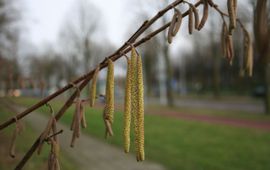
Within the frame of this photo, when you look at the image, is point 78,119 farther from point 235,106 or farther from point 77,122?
point 235,106

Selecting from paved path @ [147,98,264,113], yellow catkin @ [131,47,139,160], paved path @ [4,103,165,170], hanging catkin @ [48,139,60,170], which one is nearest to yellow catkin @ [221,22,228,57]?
yellow catkin @ [131,47,139,160]

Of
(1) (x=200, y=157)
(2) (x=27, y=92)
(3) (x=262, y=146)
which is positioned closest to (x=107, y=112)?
(2) (x=27, y=92)

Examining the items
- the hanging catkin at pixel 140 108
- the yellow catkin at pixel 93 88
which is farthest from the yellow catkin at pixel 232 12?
the yellow catkin at pixel 93 88

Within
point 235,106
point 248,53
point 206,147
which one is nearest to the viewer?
point 248,53

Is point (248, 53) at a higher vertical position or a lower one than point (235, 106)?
higher

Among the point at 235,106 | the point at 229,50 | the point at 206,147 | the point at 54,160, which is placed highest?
the point at 229,50

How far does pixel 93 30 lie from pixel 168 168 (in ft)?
Result: 117

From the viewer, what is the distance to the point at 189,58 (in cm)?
6788

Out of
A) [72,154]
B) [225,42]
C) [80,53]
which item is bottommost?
[72,154]

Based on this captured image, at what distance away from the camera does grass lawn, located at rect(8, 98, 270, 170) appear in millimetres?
8312

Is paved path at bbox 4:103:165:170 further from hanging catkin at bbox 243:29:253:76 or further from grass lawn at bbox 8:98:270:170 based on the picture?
hanging catkin at bbox 243:29:253:76

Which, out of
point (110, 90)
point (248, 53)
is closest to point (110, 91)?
point (110, 90)

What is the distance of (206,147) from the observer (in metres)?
10.5

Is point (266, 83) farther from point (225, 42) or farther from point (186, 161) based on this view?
point (225, 42)
